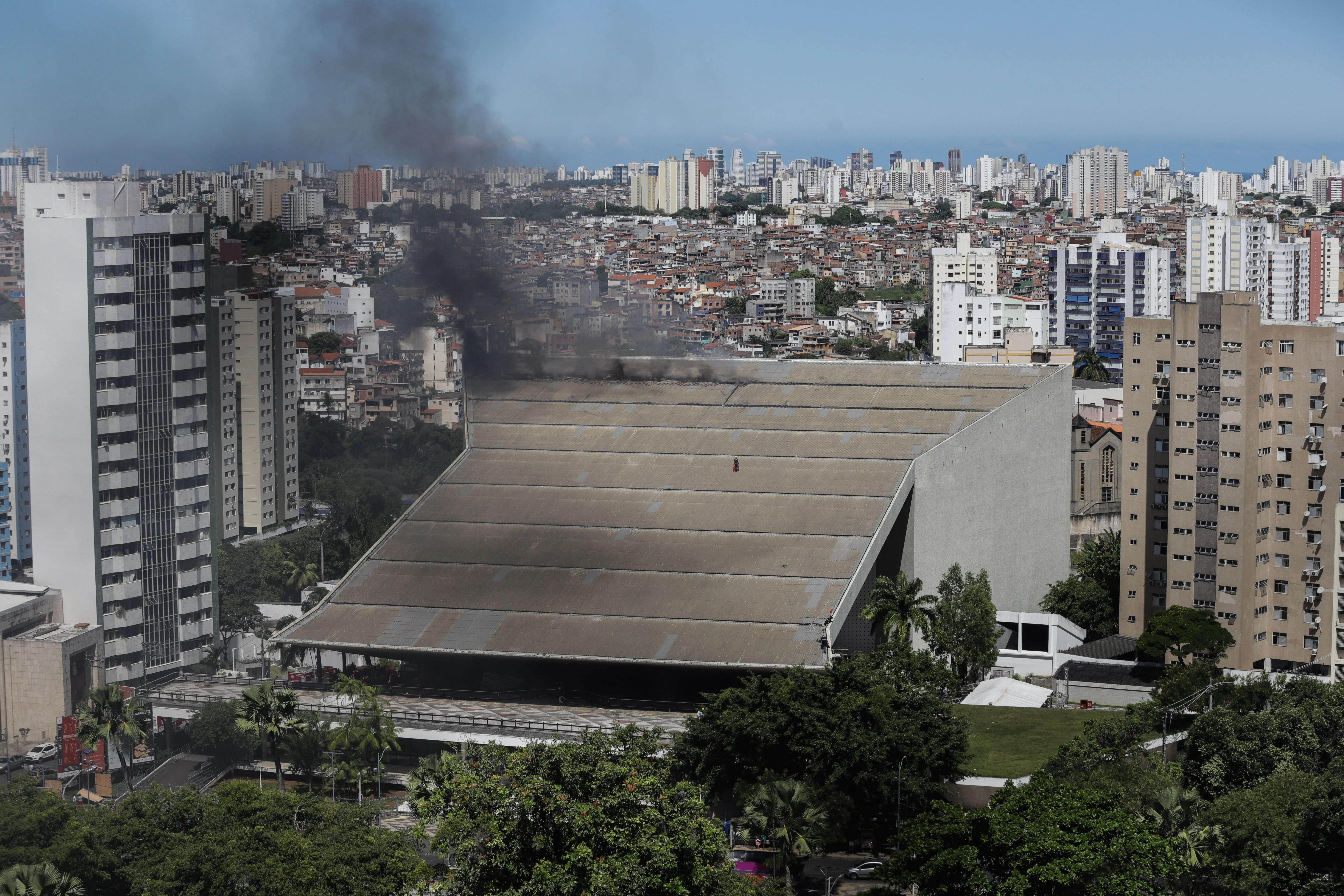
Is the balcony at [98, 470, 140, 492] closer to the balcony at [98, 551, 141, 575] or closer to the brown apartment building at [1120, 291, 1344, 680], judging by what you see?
the balcony at [98, 551, 141, 575]

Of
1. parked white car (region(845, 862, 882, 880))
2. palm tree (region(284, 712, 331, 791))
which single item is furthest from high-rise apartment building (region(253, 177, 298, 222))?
parked white car (region(845, 862, 882, 880))

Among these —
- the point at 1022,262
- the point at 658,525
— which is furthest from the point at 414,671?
the point at 1022,262

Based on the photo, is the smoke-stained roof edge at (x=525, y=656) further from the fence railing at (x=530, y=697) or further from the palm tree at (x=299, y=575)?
the palm tree at (x=299, y=575)

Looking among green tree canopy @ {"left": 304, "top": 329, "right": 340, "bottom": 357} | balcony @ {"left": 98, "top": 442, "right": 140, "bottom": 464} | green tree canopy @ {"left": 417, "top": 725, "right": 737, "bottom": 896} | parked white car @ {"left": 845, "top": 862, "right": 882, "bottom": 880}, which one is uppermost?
green tree canopy @ {"left": 304, "top": 329, "right": 340, "bottom": 357}

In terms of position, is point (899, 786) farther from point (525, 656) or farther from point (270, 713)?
point (270, 713)

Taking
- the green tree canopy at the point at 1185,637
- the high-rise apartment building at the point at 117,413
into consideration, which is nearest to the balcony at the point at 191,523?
the high-rise apartment building at the point at 117,413

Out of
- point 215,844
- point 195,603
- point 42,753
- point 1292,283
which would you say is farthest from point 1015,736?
point 1292,283
